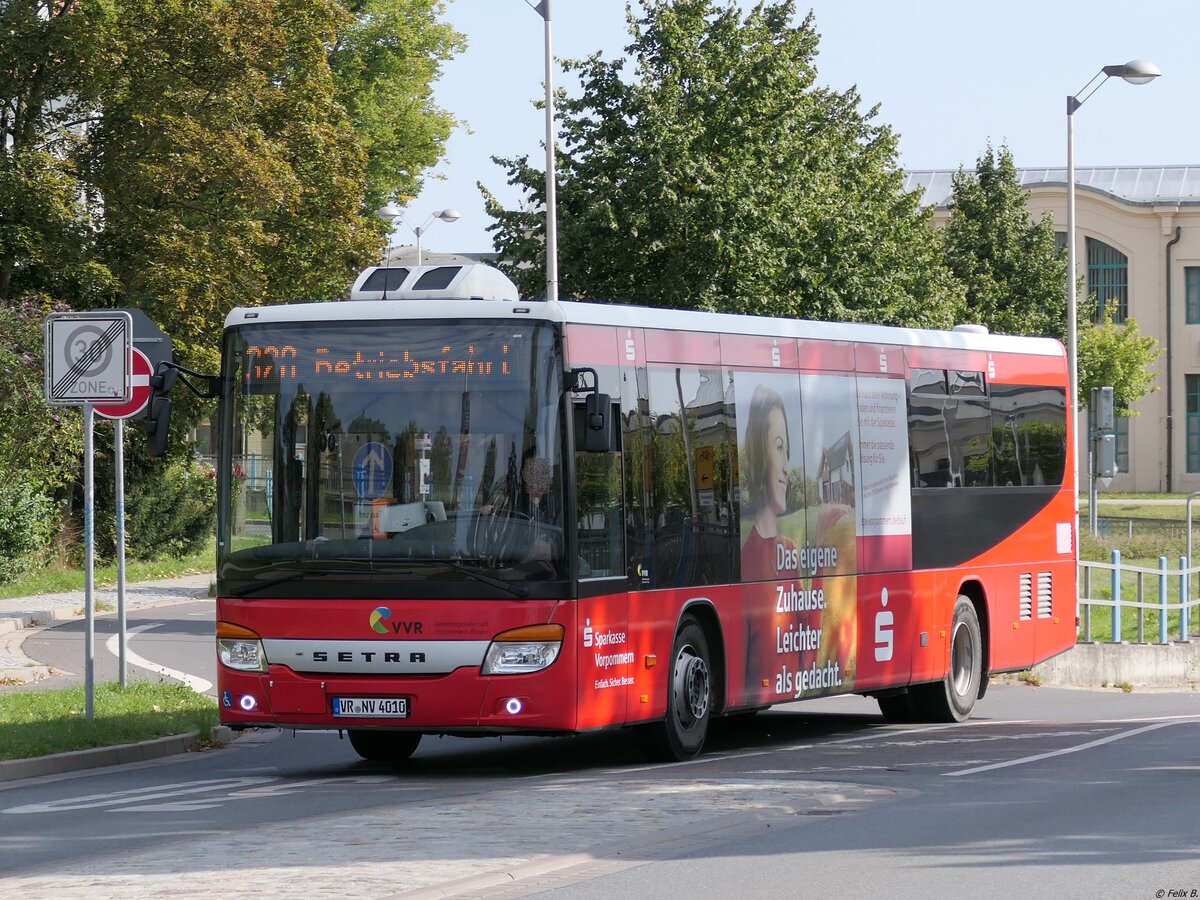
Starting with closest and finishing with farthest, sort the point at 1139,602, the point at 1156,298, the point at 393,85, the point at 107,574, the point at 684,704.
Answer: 1. the point at 684,704
2. the point at 1139,602
3. the point at 107,574
4. the point at 393,85
5. the point at 1156,298

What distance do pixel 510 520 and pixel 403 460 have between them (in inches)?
30.8

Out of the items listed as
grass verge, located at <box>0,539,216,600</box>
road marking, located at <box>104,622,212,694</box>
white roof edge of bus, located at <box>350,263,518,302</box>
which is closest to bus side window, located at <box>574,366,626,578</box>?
white roof edge of bus, located at <box>350,263,518,302</box>

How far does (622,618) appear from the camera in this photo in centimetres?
1302

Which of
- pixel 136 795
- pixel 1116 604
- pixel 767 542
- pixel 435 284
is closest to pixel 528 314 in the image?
pixel 435 284

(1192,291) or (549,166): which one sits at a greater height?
(1192,291)

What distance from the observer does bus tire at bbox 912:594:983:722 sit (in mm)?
18141

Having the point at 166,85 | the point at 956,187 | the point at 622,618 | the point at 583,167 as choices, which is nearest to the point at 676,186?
the point at 583,167

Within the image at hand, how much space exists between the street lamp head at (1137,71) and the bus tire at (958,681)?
47.4ft

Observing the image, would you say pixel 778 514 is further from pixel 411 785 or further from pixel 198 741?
pixel 198 741

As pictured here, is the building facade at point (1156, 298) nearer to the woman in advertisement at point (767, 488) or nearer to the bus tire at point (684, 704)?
the woman in advertisement at point (767, 488)

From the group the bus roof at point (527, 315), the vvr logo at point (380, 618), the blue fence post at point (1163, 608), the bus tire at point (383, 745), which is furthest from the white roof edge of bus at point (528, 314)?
the blue fence post at point (1163, 608)

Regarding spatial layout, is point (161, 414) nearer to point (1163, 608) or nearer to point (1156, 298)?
point (1163, 608)

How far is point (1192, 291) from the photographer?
79812 millimetres

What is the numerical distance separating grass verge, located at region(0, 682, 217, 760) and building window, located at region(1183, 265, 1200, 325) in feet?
223
